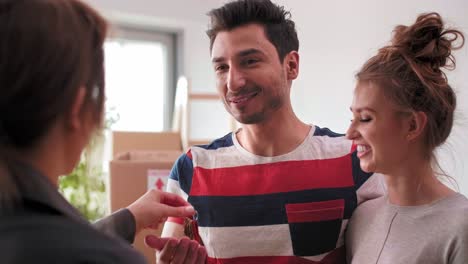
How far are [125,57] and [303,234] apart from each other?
7.38ft

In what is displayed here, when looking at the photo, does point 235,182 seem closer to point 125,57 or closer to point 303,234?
point 303,234

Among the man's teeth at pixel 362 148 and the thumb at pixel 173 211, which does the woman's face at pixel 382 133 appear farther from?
the thumb at pixel 173 211

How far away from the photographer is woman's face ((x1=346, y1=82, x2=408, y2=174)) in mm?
1084

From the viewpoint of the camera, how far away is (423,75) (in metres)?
1.06

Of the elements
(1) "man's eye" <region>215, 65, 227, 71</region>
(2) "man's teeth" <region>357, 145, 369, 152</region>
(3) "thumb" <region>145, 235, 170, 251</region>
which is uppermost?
(1) "man's eye" <region>215, 65, 227, 71</region>

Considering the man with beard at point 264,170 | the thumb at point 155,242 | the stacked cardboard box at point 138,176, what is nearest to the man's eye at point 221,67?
the man with beard at point 264,170

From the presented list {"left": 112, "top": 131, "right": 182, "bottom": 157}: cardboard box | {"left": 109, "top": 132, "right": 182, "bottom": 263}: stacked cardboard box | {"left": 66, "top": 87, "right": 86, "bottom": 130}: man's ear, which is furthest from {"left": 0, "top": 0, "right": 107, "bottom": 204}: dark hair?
{"left": 112, "top": 131, "right": 182, "bottom": 157}: cardboard box

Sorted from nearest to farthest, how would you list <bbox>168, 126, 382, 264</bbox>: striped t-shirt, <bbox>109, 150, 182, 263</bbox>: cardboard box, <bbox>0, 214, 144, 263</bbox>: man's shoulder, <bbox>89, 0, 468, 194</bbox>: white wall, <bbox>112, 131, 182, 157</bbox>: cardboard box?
<bbox>0, 214, 144, 263</bbox>: man's shoulder < <bbox>168, 126, 382, 264</bbox>: striped t-shirt < <bbox>89, 0, 468, 194</bbox>: white wall < <bbox>109, 150, 182, 263</bbox>: cardboard box < <bbox>112, 131, 182, 157</bbox>: cardboard box

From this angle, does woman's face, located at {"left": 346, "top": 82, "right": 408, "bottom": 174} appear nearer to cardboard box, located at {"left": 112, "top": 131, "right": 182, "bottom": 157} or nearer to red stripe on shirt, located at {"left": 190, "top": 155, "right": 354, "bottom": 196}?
red stripe on shirt, located at {"left": 190, "top": 155, "right": 354, "bottom": 196}

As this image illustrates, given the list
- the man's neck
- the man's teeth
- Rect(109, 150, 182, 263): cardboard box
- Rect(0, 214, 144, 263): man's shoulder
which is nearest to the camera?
Rect(0, 214, 144, 263): man's shoulder

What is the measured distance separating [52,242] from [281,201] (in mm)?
A: 788

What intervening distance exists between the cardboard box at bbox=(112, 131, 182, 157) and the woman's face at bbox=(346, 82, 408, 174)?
1.64 metres

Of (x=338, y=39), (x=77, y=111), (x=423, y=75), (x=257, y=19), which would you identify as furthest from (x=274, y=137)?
(x=338, y=39)

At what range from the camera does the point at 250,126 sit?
4.50ft
